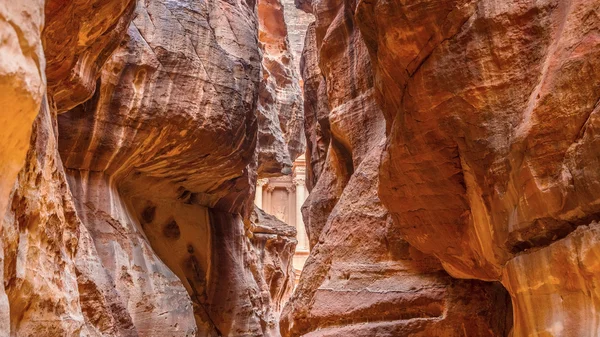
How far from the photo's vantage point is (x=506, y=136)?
4648 mm

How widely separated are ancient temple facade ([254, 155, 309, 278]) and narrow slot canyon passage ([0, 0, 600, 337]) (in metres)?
11.5

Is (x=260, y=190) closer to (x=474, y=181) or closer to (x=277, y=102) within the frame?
(x=277, y=102)

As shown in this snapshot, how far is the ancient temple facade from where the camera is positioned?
87.9ft

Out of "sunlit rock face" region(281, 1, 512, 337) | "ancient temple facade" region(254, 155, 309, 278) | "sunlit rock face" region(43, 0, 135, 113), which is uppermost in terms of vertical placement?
"ancient temple facade" region(254, 155, 309, 278)

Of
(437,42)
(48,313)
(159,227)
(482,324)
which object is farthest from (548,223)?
(159,227)

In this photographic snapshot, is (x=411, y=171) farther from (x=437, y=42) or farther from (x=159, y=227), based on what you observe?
(x=159, y=227)

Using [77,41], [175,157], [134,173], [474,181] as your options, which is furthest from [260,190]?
[474,181]

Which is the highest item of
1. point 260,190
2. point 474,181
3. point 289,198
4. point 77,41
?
point 260,190

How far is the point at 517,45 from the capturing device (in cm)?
461

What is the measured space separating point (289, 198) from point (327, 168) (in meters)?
17.3

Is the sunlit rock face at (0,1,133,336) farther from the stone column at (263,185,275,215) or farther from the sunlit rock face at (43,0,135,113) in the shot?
the stone column at (263,185,275,215)

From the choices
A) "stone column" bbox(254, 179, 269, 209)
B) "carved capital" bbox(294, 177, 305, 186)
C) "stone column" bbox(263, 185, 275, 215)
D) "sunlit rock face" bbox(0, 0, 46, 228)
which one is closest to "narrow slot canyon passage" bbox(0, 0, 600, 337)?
"sunlit rock face" bbox(0, 0, 46, 228)

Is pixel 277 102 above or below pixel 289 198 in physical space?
above

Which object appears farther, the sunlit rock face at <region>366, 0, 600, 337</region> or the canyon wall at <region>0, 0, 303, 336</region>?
the sunlit rock face at <region>366, 0, 600, 337</region>
